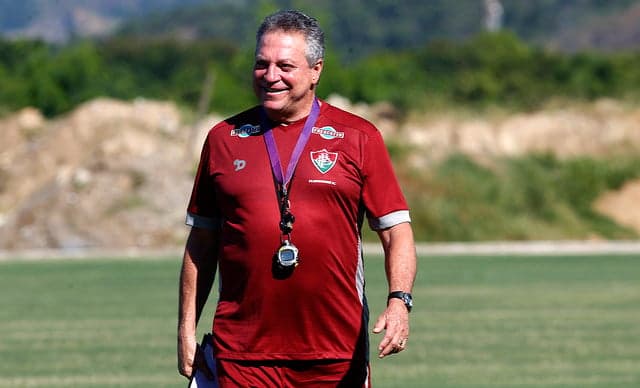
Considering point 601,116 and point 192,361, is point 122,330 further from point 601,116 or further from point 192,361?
point 601,116

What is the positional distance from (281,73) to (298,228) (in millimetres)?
604

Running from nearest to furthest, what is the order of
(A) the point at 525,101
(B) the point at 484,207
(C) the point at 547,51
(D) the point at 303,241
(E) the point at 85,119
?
(D) the point at 303,241 → (B) the point at 484,207 → (E) the point at 85,119 → (A) the point at 525,101 → (C) the point at 547,51

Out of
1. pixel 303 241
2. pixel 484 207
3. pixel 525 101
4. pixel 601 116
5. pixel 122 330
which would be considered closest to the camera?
pixel 303 241

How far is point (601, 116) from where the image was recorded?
191ft

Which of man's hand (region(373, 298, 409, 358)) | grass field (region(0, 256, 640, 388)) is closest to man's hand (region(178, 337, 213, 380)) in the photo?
man's hand (region(373, 298, 409, 358))

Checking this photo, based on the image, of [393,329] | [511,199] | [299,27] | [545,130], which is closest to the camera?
[393,329]

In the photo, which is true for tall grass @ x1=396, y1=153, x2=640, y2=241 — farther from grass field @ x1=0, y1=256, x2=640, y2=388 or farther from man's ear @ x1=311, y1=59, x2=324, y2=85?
man's ear @ x1=311, y1=59, x2=324, y2=85

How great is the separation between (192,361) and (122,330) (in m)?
10.9

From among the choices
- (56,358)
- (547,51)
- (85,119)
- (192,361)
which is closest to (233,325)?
(192,361)

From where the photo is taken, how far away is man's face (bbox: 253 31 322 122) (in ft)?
20.9

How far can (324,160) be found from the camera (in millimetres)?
6367

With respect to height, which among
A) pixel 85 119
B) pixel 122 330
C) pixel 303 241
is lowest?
pixel 85 119

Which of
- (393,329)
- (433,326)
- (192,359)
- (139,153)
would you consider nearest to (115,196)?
(139,153)

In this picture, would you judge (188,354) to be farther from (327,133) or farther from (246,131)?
(327,133)
